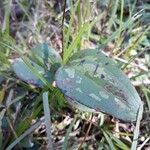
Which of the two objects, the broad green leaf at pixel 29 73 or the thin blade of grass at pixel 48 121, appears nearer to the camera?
the thin blade of grass at pixel 48 121

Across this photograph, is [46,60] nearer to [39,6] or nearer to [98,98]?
[98,98]

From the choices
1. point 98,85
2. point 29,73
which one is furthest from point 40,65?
point 98,85

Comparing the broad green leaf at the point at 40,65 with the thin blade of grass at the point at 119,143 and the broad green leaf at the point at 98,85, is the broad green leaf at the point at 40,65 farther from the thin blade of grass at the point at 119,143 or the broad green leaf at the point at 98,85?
the thin blade of grass at the point at 119,143

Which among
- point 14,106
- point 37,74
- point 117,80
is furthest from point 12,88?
point 117,80

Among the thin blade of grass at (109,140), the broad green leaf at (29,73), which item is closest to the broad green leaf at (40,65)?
the broad green leaf at (29,73)

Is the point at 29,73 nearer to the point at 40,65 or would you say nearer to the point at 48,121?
the point at 40,65

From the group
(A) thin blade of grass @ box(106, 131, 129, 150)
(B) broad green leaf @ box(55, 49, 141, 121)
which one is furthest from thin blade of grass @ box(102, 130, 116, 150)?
(B) broad green leaf @ box(55, 49, 141, 121)

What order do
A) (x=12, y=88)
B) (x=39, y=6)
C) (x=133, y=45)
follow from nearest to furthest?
(x=12, y=88)
(x=133, y=45)
(x=39, y=6)

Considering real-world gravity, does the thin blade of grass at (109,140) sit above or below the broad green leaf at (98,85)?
below
